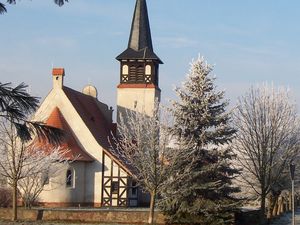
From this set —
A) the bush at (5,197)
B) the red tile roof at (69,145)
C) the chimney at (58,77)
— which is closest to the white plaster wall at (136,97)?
the chimney at (58,77)

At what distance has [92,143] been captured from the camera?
43.5m

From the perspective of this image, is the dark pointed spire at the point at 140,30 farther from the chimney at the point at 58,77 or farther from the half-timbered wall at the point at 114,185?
the half-timbered wall at the point at 114,185

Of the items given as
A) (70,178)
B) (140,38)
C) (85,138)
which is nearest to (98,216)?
(70,178)

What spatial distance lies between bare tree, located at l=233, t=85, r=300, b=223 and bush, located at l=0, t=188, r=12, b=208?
1489 centimetres

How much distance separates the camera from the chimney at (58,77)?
1725 inches

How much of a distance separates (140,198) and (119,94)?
367 inches

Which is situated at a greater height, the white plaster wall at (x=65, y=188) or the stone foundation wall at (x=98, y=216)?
the white plaster wall at (x=65, y=188)

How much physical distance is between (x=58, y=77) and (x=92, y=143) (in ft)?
18.6

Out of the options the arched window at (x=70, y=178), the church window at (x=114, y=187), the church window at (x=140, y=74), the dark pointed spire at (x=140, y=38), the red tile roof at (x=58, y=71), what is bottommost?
the church window at (x=114, y=187)

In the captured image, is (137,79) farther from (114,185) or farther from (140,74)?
(114,185)

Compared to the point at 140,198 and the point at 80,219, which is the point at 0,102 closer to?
the point at 80,219

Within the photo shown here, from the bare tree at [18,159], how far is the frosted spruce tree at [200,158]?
6.68 m

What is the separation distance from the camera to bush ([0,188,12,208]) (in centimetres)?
3669

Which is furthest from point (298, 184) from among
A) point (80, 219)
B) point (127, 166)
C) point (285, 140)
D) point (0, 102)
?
point (0, 102)
